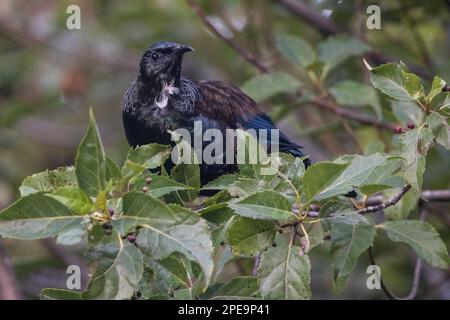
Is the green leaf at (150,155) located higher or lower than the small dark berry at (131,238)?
higher

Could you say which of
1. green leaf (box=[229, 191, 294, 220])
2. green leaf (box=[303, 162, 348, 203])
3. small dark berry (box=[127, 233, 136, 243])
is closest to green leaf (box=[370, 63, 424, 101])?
green leaf (box=[303, 162, 348, 203])

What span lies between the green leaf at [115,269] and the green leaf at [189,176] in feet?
1.73

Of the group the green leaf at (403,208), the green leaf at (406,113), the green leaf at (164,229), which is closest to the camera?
the green leaf at (164,229)

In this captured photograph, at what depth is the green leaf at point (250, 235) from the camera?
2.76 m

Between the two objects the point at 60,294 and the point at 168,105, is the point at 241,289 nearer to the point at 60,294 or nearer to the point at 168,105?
the point at 60,294

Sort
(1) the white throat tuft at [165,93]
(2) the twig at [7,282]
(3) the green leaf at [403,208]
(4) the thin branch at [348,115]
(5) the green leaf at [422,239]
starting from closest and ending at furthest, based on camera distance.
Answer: (5) the green leaf at [422,239], (3) the green leaf at [403,208], (1) the white throat tuft at [165,93], (2) the twig at [7,282], (4) the thin branch at [348,115]

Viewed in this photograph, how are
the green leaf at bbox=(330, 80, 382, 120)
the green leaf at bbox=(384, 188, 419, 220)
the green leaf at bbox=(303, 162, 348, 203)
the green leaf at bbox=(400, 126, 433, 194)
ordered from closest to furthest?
the green leaf at bbox=(303, 162, 348, 203) → the green leaf at bbox=(400, 126, 433, 194) → the green leaf at bbox=(384, 188, 419, 220) → the green leaf at bbox=(330, 80, 382, 120)

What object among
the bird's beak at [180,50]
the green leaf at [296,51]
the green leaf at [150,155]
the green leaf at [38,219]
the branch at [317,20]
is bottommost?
the green leaf at [38,219]

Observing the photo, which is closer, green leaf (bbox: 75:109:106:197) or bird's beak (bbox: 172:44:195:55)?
green leaf (bbox: 75:109:106:197)

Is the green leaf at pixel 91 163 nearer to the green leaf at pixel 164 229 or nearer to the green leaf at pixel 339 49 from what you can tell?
the green leaf at pixel 164 229

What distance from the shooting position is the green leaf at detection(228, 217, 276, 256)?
9.07 feet

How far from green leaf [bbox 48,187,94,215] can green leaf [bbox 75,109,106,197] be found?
0.05 meters

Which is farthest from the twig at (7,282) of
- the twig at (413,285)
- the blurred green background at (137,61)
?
the twig at (413,285)

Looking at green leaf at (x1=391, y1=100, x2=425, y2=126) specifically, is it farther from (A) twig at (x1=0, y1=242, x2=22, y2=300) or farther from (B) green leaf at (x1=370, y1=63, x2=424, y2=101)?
(A) twig at (x1=0, y1=242, x2=22, y2=300)
